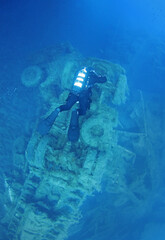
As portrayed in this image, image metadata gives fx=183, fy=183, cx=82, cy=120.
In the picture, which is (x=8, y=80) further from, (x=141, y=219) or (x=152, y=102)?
(x=141, y=219)

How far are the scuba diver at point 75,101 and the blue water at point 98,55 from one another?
2.29 metres

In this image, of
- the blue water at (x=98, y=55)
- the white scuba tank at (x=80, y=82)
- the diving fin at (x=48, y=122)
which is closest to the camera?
the diving fin at (x=48, y=122)

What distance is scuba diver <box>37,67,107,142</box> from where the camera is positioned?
4254mm

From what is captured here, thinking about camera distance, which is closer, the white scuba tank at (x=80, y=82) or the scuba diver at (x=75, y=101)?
the scuba diver at (x=75, y=101)

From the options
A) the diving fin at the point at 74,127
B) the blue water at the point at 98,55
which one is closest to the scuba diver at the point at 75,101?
the diving fin at the point at 74,127

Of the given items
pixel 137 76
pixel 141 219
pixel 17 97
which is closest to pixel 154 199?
pixel 141 219

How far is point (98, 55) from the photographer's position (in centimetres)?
1086

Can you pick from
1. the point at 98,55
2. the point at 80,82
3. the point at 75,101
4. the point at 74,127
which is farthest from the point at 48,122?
the point at 98,55

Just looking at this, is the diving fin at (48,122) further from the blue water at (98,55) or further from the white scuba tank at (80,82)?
the blue water at (98,55)

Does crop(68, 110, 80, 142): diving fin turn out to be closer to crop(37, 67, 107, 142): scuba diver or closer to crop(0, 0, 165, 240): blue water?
crop(37, 67, 107, 142): scuba diver

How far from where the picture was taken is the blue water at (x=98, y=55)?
6.93 m

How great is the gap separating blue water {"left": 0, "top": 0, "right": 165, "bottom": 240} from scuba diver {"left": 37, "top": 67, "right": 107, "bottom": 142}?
2.29m

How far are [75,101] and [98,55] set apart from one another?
7.29 metres

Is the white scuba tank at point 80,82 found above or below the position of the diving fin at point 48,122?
above
